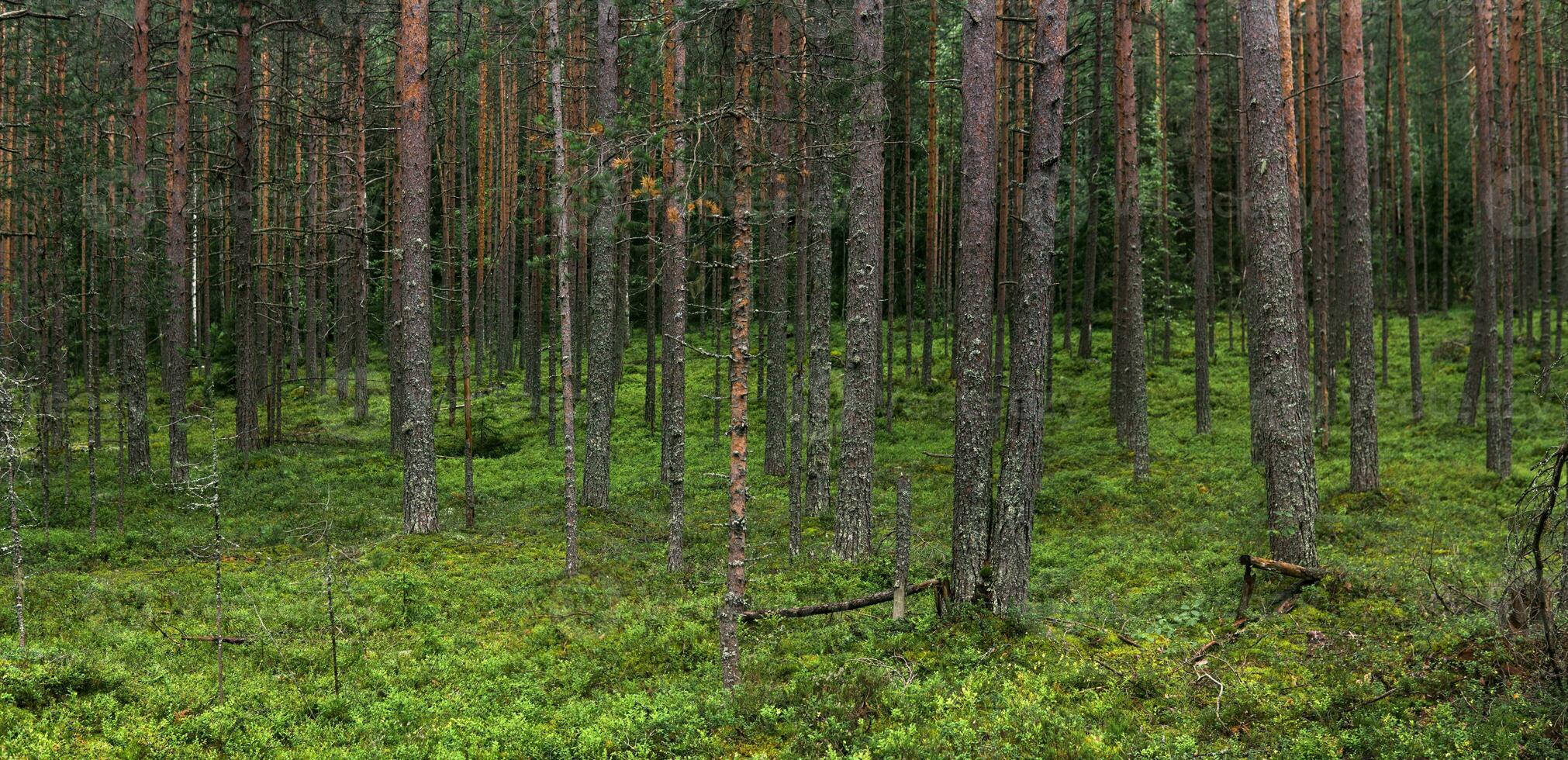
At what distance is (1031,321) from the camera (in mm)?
8141

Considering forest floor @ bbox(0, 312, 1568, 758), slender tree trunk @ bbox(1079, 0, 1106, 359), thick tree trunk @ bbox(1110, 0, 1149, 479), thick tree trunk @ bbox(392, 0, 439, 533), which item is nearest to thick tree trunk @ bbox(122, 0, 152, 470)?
forest floor @ bbox(0, 312, 1568, 758)

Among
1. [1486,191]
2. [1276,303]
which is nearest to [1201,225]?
[1486,191]

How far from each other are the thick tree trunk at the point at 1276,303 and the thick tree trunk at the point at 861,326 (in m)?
4.39

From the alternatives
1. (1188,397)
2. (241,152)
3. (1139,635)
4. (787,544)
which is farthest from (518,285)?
(1139,635)

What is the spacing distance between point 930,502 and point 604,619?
8503mm

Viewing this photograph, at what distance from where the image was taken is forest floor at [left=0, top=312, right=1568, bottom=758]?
638 cm

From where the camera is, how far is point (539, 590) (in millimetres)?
10961

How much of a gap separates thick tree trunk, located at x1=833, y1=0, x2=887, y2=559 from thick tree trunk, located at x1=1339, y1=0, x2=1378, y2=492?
26.4ft

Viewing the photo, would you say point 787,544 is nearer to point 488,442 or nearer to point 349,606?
point 349,606

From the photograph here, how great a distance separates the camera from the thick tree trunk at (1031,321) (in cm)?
813

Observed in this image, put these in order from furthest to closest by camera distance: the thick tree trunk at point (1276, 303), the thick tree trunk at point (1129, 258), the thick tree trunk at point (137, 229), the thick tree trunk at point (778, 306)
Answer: the thick tree trunk at point (1129, 258) → the thick tree trunk at point (137, 229) → the thick tree trunk at point (778, 306) → the thick tree trunk at point (1276, 303)

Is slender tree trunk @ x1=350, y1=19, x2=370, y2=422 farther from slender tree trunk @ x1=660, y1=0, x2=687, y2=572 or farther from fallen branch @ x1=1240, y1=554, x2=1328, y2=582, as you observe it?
fallen branch @ x1=1240, y1=554, x2=1328, y2=582

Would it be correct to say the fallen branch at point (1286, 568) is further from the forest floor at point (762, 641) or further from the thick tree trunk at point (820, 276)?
the thick tree trunk at point (820, 276)

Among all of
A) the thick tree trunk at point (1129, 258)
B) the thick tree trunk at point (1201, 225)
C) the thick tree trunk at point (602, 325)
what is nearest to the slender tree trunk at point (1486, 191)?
the thick tree trunk at point (1201, 225)
